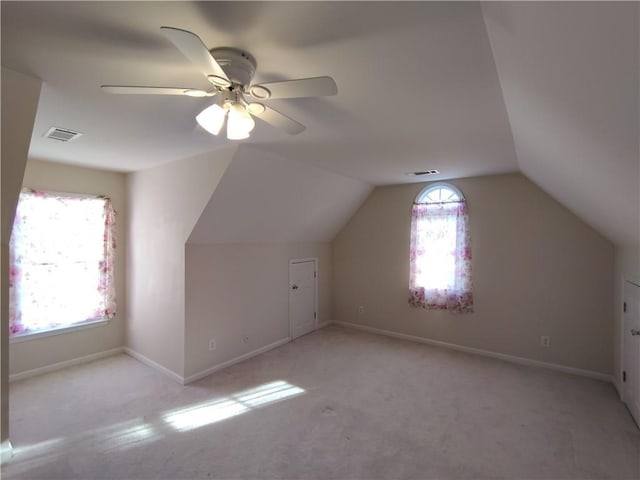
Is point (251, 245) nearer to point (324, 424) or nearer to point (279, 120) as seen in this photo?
point (324, 424)

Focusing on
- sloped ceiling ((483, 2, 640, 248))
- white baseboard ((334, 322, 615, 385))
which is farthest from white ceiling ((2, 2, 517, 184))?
white baseboard ((334, 322, 615, 385))

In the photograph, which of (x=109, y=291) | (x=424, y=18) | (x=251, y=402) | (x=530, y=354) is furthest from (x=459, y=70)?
(x=109, y=291)

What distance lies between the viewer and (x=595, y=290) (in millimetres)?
3189

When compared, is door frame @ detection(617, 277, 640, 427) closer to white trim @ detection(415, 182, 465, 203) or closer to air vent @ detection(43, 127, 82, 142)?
white trim @ detection(415, 182, 465, 203)

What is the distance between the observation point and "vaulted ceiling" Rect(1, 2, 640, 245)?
3.24ft

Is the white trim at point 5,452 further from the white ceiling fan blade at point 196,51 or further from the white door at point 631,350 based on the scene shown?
the white door at point 631,350

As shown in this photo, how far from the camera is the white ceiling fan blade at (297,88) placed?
122 centimetres

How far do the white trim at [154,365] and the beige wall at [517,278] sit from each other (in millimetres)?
2906

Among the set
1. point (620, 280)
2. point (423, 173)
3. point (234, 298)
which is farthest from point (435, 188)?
point (234, 298)

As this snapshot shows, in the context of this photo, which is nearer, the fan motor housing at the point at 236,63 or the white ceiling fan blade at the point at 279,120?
the fan motor housing at the point at 236,63

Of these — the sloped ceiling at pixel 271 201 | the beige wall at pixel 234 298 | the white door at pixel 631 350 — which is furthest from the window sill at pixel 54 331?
the white door at pixel 631 350

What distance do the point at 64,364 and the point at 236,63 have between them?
12.9ft

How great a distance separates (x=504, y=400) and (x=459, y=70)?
285 cm

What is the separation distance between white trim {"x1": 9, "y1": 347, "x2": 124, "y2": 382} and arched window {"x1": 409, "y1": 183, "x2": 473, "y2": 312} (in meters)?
4.07
